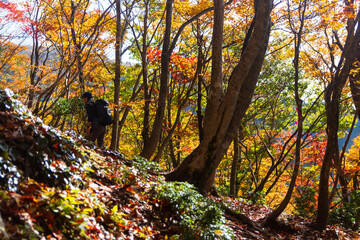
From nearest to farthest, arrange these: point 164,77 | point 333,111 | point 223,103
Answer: point 223,103 < point 333,111 < point 164,77

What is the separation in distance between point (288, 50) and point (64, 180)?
1247 cm

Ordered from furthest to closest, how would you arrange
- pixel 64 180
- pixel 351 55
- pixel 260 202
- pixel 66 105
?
pixel 260 202 → pixel 66 105 → pixel 351 55 → pixel 64 180

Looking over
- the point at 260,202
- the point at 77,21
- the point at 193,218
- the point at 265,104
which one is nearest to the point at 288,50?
the point at 265,104

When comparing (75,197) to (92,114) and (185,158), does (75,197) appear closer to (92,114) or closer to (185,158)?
(185,158)

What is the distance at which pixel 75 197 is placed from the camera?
2838 millimetres

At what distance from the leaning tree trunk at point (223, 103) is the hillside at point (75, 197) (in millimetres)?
1290

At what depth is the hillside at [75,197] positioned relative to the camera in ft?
7.59

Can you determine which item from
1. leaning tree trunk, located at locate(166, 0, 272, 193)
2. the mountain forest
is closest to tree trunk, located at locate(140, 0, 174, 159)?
the mountain forest

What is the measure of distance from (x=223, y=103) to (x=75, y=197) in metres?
3.64

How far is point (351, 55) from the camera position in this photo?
670 centimetres

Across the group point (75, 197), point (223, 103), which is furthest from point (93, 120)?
point (75, 197)

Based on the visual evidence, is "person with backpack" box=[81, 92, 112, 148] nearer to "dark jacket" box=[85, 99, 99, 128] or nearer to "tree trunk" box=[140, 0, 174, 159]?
"dark jacket" box=[85, 99, 99, 128]

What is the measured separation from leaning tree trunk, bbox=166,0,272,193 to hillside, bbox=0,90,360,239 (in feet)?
4.23

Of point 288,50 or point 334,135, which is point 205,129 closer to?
point 334,135
